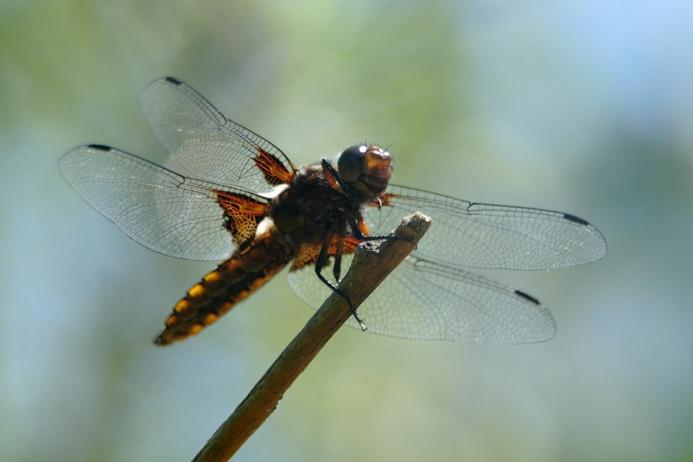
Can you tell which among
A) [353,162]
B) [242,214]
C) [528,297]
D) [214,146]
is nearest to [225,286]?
[242,214]

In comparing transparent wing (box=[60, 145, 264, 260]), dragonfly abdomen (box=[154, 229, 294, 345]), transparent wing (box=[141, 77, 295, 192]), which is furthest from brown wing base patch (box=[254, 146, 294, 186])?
dragonfly abdomen (box=[154, 229, 294, 345])

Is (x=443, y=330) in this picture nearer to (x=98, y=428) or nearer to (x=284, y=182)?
(x=284, y=182)

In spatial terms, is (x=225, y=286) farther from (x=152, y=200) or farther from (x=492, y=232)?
(x=492, y=232)

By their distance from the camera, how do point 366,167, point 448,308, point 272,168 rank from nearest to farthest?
point 366,167
point 272,168
point 448,308

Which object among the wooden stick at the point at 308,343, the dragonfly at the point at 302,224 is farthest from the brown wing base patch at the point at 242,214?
the wooden stick at the point at 308,343

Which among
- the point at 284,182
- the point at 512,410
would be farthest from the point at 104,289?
the point at 512,410

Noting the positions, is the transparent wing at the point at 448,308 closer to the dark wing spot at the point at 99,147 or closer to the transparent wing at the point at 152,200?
the transparent wing at the point at 152,200

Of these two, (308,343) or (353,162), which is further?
(353,162)
